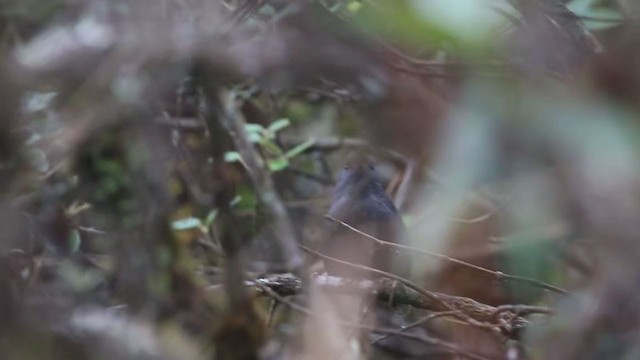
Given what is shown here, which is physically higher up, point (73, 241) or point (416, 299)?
point (416, 299)

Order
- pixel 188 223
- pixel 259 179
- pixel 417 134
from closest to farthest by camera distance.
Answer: pixel 417 134 < pixel 259 179 < pixel 188 223

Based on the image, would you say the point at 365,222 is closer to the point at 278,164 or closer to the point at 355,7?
the point at 278,164

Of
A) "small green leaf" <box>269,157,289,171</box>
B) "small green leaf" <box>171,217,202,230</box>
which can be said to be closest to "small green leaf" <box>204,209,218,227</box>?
"small green leaf" <box>171,217,202,230</box>

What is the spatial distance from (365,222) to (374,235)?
0.05m

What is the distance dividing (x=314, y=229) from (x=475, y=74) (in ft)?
6.30

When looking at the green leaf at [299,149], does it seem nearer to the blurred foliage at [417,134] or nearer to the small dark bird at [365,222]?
the small dark bird at [365,222]

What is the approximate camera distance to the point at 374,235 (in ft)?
5.87

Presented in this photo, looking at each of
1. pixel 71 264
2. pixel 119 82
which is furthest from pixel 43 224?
pixel 119 82

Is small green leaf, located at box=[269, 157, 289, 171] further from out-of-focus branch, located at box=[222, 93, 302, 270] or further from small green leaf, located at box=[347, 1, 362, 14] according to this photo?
small green leaf, located at box=[347, 1, 362, 14]

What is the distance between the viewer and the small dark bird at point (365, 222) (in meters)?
1.61

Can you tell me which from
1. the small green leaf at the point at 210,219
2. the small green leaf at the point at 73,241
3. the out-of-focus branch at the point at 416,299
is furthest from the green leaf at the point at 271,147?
the out-of-focus branch at the point at 416,299

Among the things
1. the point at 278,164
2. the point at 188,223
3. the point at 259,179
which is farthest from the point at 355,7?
the point at 278,164

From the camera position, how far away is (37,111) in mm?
1355

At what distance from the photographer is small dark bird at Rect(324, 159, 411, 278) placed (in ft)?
5.27
